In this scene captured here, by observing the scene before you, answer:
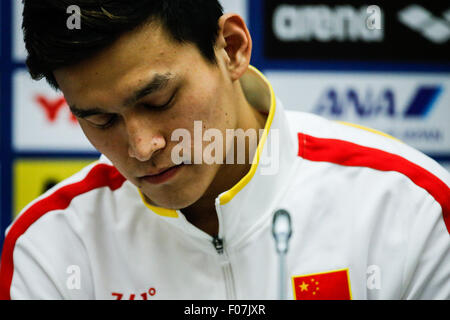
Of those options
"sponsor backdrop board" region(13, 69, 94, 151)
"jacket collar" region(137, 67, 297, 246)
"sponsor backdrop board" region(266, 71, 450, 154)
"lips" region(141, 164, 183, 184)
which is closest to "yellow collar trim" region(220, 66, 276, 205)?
"jacket collar" region(137, 67, 297, 246)

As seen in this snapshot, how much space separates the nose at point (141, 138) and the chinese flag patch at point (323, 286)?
0.37m

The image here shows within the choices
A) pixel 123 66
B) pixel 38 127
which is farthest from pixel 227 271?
pixel 38 127

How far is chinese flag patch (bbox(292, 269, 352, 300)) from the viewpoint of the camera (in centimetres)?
94

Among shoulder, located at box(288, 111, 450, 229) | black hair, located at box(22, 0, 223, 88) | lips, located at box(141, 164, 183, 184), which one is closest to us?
black hair, located at box(22, 0, 223, 88)

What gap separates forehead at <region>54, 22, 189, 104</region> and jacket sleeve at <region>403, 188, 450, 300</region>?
52 centimetres

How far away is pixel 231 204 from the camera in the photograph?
926mm

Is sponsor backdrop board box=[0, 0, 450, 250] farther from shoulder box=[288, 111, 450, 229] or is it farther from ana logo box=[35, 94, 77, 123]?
shoulder box=[288, 111, 450, 229]

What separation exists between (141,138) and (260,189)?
0.91 feet

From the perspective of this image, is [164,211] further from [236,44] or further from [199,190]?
[236,44]

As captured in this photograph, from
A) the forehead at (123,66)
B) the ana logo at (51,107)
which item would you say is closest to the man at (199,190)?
the forehead at (123,66)

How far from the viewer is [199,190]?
89cm

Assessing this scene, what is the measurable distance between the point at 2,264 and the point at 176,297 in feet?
1.18

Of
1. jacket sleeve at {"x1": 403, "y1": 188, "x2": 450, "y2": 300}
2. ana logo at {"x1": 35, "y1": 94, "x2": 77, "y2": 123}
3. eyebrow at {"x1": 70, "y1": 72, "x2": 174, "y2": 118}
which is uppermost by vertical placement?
ana logo at {"x1": 35, "y1": 94, "x2": 77, "y2": 123}

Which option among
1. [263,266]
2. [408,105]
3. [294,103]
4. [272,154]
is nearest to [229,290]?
[263,266]
